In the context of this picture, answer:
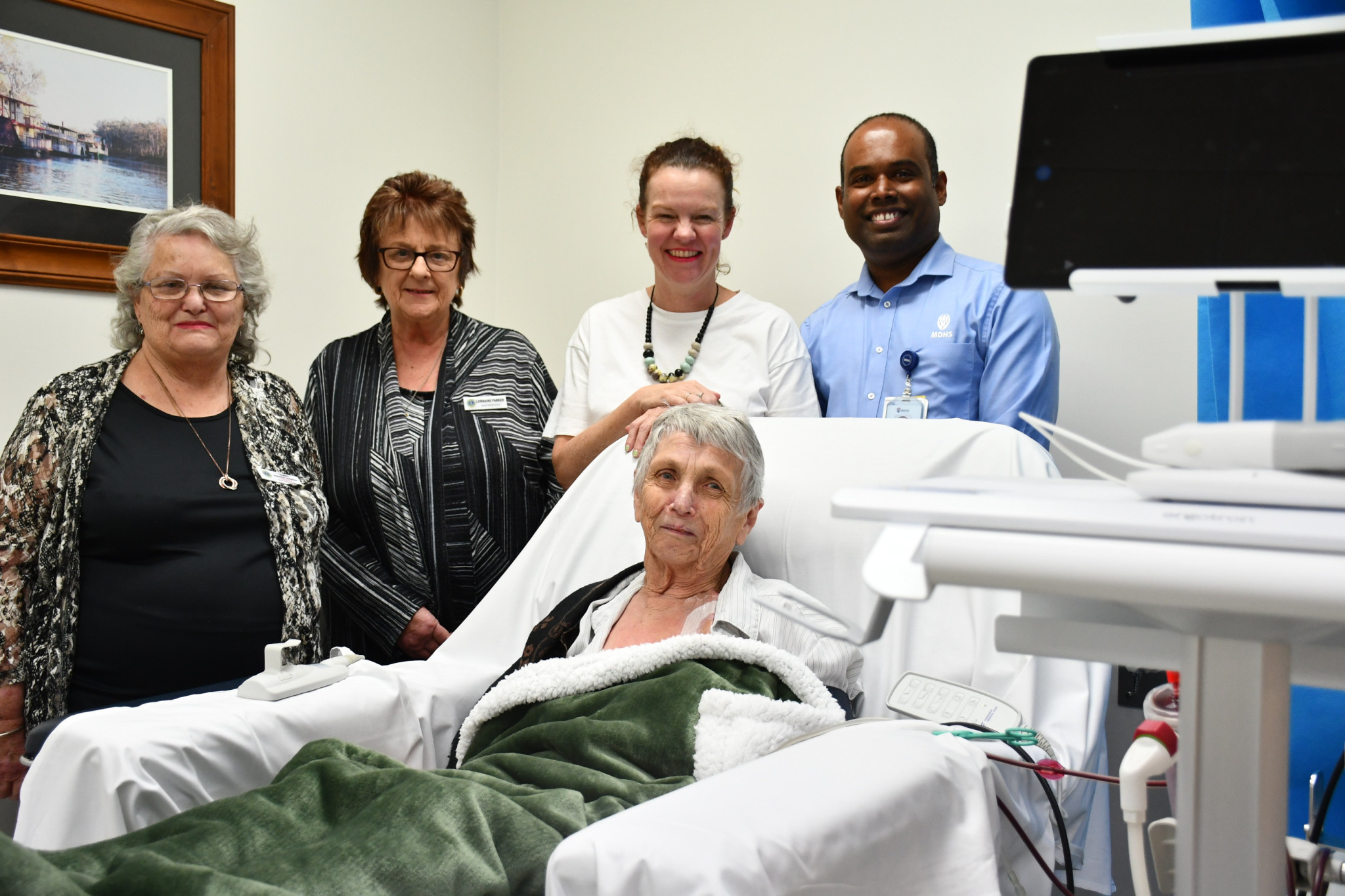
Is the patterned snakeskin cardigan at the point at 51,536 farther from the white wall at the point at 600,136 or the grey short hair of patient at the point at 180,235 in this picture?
the white wall at the point at 600,136

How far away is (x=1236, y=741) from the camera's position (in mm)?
844

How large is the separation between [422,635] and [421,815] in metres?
1.19

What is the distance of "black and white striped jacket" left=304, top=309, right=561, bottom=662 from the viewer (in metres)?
2.25

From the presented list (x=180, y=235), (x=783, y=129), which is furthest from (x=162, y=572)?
(x=783, y=129)

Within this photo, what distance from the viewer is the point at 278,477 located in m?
2.07

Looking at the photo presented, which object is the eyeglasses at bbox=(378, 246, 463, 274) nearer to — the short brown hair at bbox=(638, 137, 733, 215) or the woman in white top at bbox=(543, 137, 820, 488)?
the woman in white top at bbox=(543, 137, 820, 488)

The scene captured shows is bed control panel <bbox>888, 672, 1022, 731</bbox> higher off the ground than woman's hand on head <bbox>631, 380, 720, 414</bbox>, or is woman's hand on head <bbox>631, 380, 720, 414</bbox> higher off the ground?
woman's hand on head <bbox>631, 380, 720, 414</bbox>

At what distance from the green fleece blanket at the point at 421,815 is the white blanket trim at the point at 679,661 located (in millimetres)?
18

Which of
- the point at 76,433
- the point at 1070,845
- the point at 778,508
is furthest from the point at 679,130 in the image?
the point at 1070,845

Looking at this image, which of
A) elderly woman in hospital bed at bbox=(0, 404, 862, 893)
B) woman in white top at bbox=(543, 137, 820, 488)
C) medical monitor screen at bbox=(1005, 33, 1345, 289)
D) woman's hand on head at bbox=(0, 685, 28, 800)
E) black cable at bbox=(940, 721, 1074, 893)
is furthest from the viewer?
woman in white top at bbox=(543, 137, 820, 488)

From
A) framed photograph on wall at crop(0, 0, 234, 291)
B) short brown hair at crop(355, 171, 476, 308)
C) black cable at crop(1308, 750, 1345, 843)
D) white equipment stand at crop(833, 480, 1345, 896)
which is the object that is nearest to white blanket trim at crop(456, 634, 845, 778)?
white equipment stand at crop(833, 480, 1345, 896)

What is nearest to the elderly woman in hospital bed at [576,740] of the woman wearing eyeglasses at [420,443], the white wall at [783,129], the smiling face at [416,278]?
the woman wearing eyeglasses at [420,443]

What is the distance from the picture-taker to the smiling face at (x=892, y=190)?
223cm

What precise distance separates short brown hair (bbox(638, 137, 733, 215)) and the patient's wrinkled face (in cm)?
79
